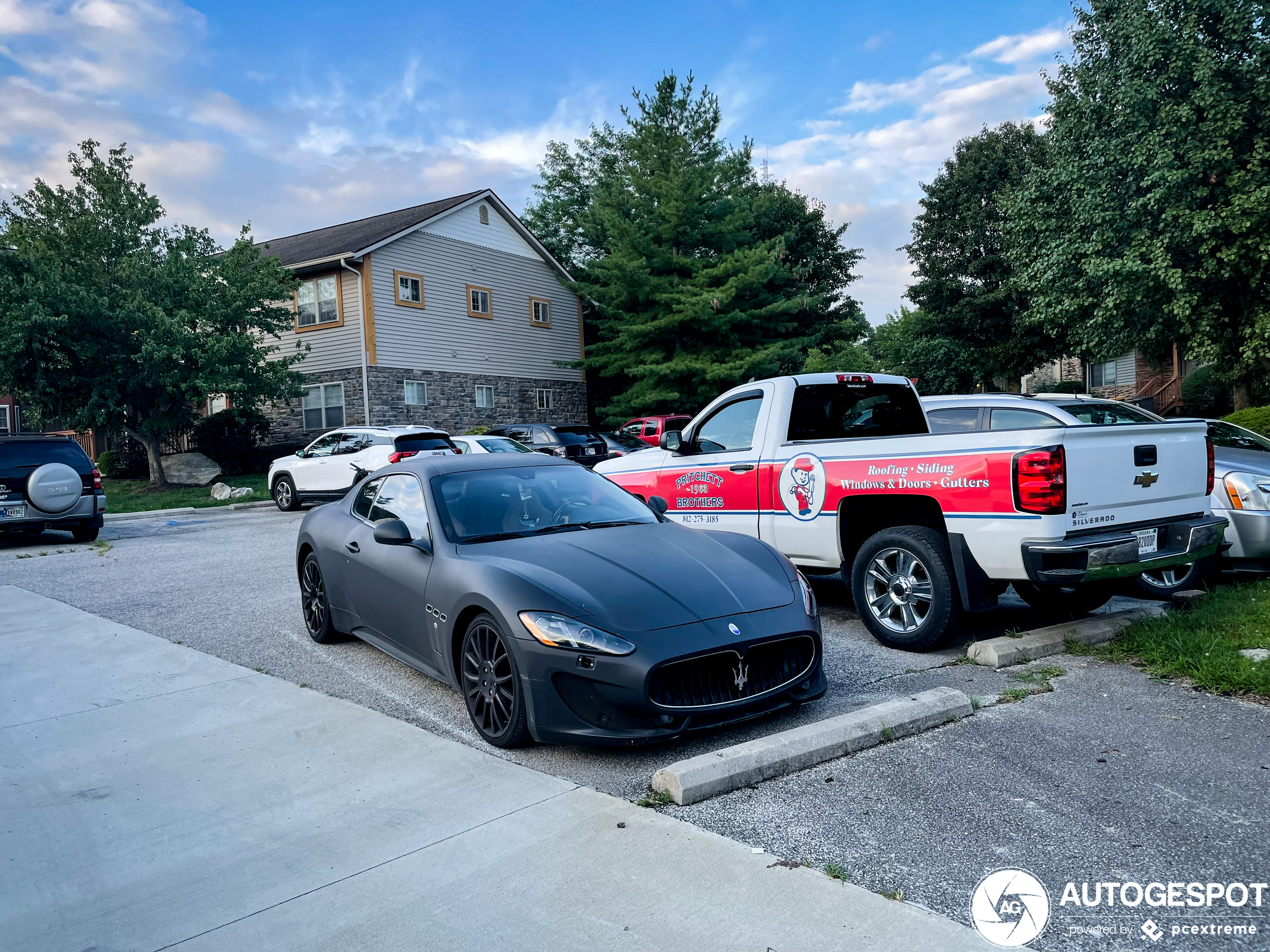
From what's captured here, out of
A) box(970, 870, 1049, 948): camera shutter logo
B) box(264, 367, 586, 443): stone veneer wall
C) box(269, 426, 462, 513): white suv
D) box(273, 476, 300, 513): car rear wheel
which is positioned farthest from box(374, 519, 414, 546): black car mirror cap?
box(264, 367, 586, 443): stone veneer wall

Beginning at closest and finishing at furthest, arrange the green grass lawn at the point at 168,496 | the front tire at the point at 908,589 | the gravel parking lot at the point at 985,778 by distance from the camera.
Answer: the gravel parking lot at the point at 985,778 → the front tire at the point at 908,589 → the green grass lawn at the point at 168,496

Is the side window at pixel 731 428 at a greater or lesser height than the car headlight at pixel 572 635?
greater

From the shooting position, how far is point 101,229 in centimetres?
2425

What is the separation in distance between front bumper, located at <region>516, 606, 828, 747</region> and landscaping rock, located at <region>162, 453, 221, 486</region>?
933 inches

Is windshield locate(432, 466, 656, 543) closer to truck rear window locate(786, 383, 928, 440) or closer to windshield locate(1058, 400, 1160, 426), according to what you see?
truck rear window locate(786, 383, 928, 440)

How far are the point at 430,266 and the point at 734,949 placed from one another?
28.7 metres

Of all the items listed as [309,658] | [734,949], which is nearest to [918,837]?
[734,949]

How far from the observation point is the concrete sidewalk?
9.25ft

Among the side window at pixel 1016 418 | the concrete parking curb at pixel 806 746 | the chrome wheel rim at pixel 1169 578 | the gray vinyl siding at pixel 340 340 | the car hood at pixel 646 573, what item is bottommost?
the concrete parking curb at pixel 806 746

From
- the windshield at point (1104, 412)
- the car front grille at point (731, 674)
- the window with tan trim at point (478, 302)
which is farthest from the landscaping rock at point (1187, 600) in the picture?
the window with tan trim at point (478, 302)

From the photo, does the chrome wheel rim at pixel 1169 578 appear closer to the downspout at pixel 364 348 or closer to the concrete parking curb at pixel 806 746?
the concrete parking curb at pixel 806 746

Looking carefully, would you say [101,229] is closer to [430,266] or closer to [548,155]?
[430,266]

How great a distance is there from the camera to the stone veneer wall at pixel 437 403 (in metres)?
27.6

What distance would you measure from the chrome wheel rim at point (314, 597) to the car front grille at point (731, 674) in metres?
3.46
